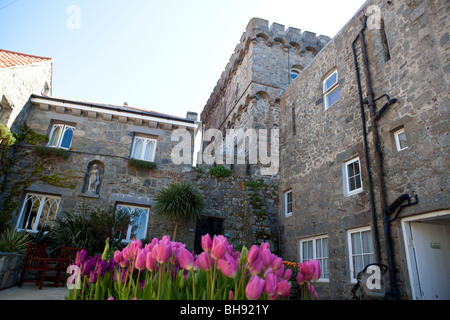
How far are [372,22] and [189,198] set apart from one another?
743 cm

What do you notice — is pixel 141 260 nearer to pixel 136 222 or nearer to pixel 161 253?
pixel 161 253

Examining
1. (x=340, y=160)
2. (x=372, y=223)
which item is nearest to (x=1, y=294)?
(x=372, y=223)

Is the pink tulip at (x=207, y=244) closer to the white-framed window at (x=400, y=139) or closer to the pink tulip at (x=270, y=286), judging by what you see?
the pink tulip at (x=270, y=286)

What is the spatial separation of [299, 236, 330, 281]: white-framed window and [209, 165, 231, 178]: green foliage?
4.01 m

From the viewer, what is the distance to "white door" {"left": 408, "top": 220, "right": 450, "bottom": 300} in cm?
534

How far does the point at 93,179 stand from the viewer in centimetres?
1023

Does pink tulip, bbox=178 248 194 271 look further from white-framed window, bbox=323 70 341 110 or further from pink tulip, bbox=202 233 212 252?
white-framed window, bbox=323 70 341 110

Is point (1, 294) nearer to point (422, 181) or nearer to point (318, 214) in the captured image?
point (318, 214)

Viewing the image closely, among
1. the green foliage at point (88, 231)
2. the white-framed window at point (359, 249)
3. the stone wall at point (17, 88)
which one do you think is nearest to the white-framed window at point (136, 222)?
the green foliage at point (88, 231)

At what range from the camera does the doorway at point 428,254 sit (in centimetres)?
532


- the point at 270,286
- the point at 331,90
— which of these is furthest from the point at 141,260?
the point at 331,90

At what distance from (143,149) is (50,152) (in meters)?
3.25

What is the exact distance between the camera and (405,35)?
6531 mm

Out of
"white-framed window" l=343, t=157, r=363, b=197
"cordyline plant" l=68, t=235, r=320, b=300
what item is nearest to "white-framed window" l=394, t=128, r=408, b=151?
"white-framed window" l=343, t=157, r=363, b=197
